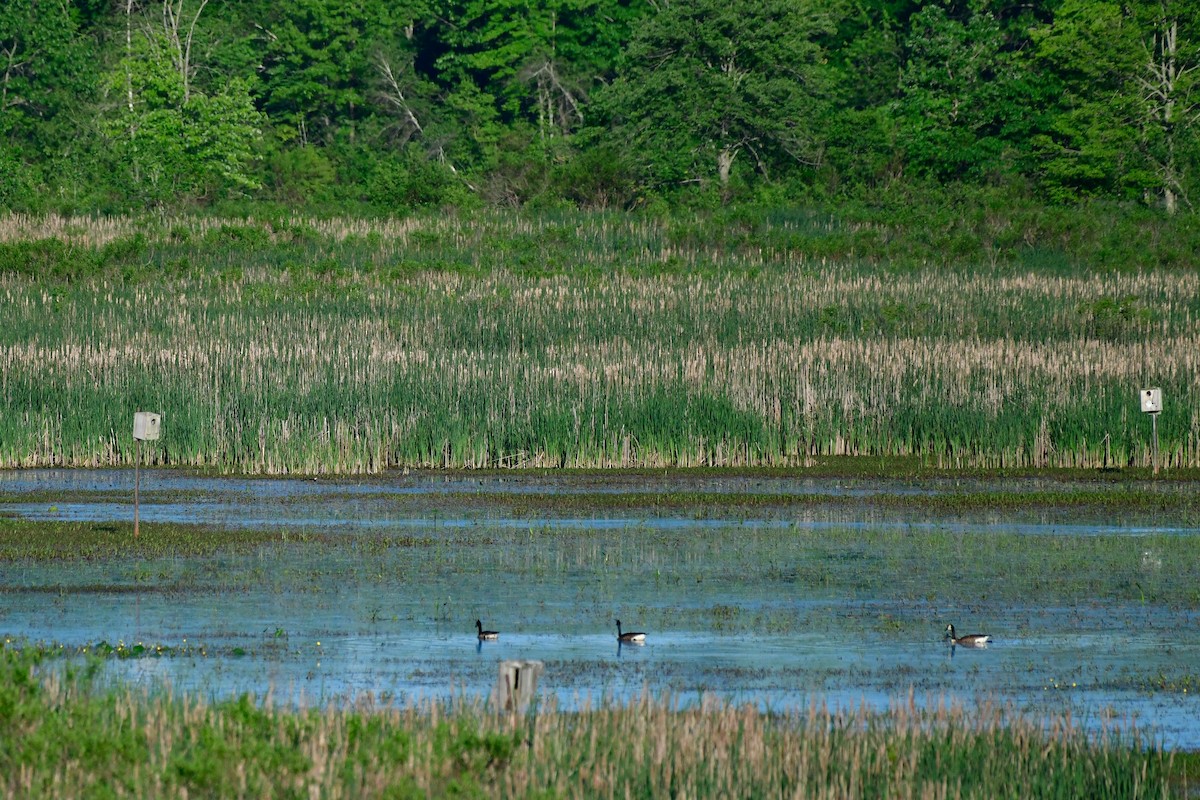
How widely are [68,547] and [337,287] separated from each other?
2046 centimetres

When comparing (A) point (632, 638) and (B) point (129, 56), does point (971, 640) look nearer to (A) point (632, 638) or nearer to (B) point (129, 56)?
(A) point (632, 638)

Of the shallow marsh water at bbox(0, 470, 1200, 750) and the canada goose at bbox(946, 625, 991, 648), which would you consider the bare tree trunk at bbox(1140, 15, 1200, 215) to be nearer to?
the shallow marsh water at bbox(0, 470, 1200, 750)

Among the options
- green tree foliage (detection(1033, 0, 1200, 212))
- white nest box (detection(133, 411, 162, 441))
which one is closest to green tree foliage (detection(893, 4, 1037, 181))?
green tree foliage (detection(1033, 0, 1200, 212))

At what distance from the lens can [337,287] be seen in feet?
A: 120

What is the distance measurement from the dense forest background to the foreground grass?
40.2m

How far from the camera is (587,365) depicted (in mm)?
26344

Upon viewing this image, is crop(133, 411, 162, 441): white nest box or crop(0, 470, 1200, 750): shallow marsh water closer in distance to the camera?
crop(0, 470, 1200, 750): shallow marsh water

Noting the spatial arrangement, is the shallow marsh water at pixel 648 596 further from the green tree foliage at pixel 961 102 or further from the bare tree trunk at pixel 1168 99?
the green tree foliage at pixel 961 102

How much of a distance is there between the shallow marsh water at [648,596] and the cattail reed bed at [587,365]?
1.95m

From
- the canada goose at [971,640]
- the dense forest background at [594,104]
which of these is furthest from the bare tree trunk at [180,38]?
the canada goose at [971,640]

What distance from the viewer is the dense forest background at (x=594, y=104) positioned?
52781 millimetres

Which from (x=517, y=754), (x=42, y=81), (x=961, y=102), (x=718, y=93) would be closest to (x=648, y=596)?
(x=517, y=754)

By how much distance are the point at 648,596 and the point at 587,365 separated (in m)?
12.0

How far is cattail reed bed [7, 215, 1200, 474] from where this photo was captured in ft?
75.7
